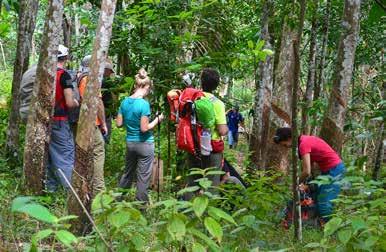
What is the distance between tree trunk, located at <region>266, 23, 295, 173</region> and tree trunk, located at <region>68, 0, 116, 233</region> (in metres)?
4.88

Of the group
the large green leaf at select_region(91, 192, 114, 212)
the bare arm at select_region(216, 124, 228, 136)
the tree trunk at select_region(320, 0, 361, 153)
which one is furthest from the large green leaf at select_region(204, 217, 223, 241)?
the tree trunk at select_region(320, 0, 361, 153)

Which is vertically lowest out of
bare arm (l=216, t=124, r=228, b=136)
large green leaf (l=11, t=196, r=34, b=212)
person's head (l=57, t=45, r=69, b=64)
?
large green leaf (l=11, t=196, r=34, b=212)

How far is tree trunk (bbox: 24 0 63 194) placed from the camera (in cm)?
589

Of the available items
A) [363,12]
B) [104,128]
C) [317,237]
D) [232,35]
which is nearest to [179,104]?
[104,128]

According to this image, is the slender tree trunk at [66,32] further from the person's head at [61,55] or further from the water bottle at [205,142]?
the water bottle at [205,142]

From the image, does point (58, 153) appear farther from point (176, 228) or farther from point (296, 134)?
point (176, 228)

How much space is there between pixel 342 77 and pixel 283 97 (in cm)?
278

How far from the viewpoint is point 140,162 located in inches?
259

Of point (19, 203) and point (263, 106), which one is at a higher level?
point (263, 106)

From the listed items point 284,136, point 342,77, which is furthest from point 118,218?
point 342,77

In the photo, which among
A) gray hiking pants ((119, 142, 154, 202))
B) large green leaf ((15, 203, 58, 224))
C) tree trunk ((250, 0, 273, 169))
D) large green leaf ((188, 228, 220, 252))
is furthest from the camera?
tree trunk ((250, 0, 273, 169))

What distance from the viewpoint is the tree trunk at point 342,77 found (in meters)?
6.59

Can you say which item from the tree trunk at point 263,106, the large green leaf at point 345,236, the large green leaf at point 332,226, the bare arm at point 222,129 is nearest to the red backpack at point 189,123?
the bare arm at point 222,129

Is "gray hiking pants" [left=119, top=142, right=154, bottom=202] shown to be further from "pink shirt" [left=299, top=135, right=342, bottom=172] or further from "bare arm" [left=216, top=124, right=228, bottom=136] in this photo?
"pink shirt" [left=299, top=135, right=342, bottom=172]
